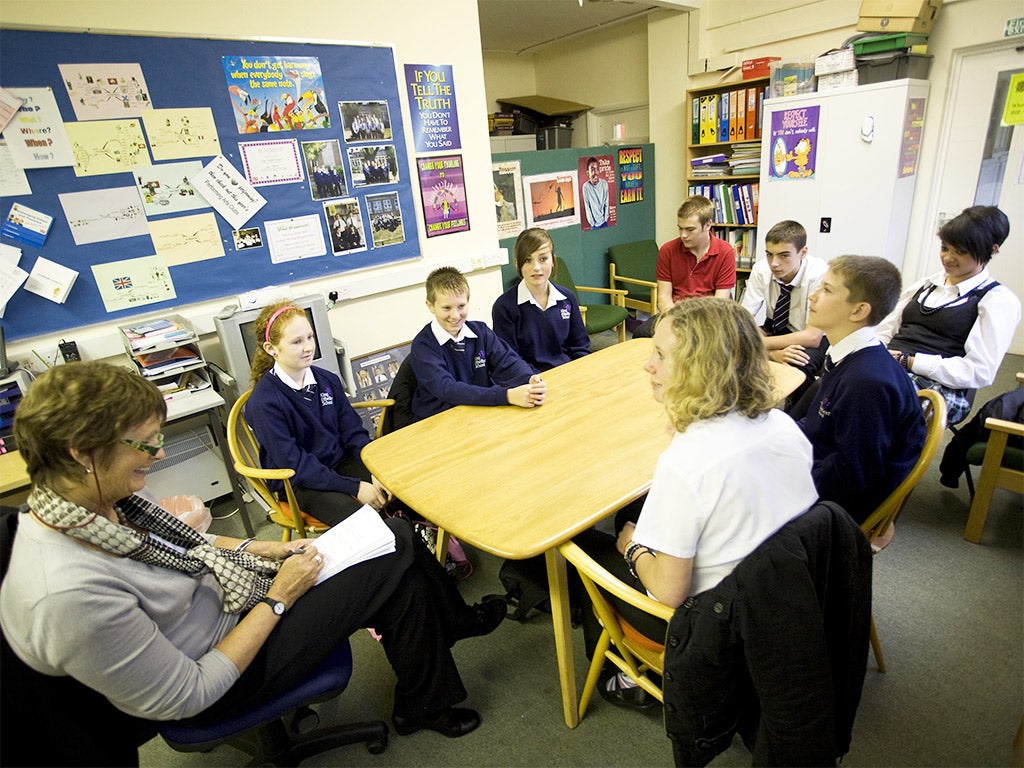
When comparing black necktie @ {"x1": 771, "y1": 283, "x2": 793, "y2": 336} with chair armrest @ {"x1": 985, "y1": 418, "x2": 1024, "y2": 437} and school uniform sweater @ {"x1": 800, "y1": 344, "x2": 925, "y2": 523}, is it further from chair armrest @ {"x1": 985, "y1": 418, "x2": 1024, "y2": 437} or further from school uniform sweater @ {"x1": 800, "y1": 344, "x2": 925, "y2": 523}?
school uniform sweater @ {"x1": 800, "y1": 344, "x2": 925, "y2": 523}

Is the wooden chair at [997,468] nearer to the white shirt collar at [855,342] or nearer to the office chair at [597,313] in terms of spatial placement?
the white shirt collar at [855,342]

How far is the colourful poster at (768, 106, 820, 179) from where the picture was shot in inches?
153

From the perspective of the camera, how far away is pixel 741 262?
484cm

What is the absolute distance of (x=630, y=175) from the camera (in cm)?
510

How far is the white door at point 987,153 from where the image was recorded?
141 inches

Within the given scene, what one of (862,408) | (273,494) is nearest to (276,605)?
(273,494)

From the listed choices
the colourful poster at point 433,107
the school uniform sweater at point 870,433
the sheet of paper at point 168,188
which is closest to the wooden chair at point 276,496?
the sheet of paper at point 168,188

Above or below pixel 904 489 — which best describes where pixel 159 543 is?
above

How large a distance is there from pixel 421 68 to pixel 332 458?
7.75ft

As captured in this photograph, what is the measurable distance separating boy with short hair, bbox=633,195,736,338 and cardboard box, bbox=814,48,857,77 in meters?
1.48

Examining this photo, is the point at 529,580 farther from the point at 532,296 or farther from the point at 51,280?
the point at 51,280

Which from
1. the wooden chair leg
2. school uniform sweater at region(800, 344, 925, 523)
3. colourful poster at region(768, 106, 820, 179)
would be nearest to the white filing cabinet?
colourful poster at region(768, 106, 820, 179)

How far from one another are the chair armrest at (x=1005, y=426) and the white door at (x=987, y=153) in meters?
2.54

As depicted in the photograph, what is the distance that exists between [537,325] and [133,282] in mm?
1853
